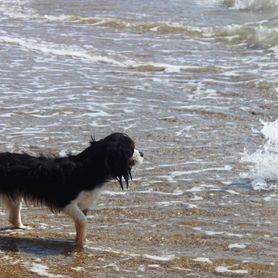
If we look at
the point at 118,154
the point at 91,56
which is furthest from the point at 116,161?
the point at 91,56

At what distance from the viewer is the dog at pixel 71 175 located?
16.6 feet

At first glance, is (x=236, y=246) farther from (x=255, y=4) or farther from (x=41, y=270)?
(x=255, y=4)

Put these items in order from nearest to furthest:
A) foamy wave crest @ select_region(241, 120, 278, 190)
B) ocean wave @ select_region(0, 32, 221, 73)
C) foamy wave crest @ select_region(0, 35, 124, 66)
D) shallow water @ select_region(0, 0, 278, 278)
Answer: shallow water @ select_region(0, 0, 278, 278) → foamy wave crest @ select_region(241, 120, 278, 190) → ocean wave @ select_region(0, 32, 221, 73) → foamy wave crest @ select_region(0, 35, 124, 66)

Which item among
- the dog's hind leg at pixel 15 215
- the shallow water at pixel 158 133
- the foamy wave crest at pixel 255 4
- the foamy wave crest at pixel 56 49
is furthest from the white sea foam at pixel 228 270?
the foamy wave crest at pixel 255 4

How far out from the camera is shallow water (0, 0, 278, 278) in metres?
4.91

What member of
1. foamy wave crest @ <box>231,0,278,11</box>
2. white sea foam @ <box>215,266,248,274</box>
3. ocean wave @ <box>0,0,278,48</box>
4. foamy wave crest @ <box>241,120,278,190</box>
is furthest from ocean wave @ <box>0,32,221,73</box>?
foamy wave crest @ <box>231,0,278,11</box>

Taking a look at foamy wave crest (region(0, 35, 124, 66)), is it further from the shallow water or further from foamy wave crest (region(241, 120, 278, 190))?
foamy wave crest (region(241, 120, 278, 190))

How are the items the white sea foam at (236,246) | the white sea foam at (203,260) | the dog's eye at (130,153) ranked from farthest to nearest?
the dog's eye at (130,153) → the white sea foam at (236,246) → the white sea foam at (203,260)

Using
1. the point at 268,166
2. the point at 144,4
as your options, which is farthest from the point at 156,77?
the point at 144,4

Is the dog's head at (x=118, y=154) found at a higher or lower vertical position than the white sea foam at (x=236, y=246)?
higher

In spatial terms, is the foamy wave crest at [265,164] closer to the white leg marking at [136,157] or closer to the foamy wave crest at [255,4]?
the white leg marking at [136,157]

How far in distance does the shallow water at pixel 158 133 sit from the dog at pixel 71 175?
0.33 metres

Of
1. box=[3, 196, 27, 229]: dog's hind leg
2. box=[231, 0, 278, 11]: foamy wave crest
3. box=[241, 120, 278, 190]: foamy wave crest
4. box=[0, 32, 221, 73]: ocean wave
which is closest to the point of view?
box=[3, 196, 27, 229]: dog's hind leg

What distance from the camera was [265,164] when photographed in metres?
6.73
